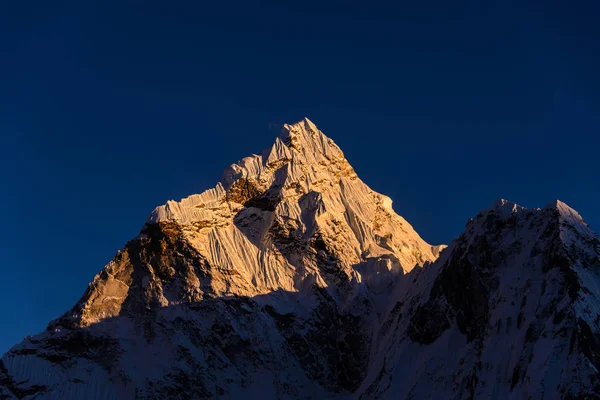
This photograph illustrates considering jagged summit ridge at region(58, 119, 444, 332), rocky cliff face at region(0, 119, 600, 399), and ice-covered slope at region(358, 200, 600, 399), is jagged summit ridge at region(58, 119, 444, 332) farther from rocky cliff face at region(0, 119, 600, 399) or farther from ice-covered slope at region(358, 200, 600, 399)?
ice-covered slope at region(358, 200, 600, 399)

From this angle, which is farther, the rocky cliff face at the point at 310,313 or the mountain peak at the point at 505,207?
the mountain peak at the point at 505,207

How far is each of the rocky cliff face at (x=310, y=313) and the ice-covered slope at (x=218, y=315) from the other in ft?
0.67

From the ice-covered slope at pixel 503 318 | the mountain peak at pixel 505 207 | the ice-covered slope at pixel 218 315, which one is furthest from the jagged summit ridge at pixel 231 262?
the mountain peak at pixel 505 207

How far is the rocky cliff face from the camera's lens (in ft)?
480

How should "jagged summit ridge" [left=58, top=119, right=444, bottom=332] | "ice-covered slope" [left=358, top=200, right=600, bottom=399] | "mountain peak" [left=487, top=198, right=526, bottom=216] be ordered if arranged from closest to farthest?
"ice-covered slope" [left=358, top=200, right=600, bottom=399] < "mountain peak" [left=487, top=198, right=526, bottom=216] < "jagged summit ridge" [left=58, top=119, right=444, bottom=332]

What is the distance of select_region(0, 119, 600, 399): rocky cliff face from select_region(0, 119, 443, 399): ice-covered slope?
20 cm

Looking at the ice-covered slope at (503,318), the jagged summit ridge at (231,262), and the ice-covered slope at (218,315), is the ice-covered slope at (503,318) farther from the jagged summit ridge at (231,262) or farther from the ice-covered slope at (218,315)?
the jagged summit ridge at (231,262)

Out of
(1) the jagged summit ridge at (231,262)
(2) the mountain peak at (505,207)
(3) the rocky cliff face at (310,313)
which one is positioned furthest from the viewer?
(1) the jagged summit ridge at (231,262)

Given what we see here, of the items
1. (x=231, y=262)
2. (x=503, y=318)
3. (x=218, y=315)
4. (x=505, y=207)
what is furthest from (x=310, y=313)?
(x=503, y=318)

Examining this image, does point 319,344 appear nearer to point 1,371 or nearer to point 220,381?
point 220,381

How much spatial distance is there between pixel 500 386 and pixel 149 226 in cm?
7014

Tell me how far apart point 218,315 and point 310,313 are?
13920mm

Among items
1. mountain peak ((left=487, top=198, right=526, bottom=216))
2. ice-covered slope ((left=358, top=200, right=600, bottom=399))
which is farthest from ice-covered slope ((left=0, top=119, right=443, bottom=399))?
mountain peak ((left=487, top=198, right=526, bottom=216))

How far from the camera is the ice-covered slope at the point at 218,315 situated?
176 metres
